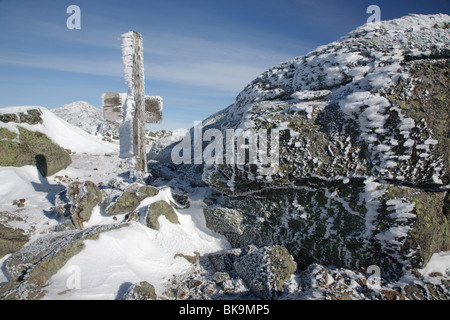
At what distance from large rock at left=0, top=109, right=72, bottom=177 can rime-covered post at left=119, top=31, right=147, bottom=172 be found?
321 cm

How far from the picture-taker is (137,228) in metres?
5.75

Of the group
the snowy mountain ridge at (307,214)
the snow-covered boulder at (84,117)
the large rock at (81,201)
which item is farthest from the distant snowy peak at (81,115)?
the large rock at (81,201)

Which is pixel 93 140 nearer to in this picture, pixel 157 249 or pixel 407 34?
pixel 157 249

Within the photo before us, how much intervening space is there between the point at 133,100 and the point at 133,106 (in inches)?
6.7

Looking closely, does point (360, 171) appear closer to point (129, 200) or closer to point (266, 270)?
point (266, 270)

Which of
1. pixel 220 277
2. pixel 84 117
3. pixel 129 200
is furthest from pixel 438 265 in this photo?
pixel 84 117

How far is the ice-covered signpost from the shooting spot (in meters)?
7.05

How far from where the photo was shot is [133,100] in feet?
24.1

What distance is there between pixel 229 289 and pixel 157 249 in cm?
187

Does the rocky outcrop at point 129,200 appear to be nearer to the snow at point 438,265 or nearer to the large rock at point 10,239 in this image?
the large rock at point 10,239

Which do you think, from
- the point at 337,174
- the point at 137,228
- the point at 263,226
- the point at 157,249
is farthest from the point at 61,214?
the point at 337,174

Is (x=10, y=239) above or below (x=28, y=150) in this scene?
below

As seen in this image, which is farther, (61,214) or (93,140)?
(93,140)
